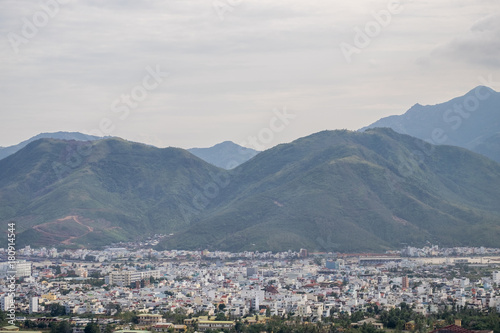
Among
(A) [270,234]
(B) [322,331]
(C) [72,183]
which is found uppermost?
(C) [72,183]

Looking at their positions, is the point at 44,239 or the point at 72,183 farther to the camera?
the point at 72,183

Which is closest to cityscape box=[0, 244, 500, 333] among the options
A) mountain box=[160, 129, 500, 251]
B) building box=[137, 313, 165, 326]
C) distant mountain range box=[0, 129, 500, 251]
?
building box=[137, 313, 165, 326]

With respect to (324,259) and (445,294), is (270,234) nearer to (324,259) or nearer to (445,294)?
(324,259)

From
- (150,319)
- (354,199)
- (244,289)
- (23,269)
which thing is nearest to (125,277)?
(244,289)

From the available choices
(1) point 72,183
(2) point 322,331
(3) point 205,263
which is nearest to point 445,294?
(2) point 322,331

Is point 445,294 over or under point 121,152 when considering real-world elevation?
under

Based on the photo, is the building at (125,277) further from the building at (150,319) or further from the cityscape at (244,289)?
the building at (150,319)

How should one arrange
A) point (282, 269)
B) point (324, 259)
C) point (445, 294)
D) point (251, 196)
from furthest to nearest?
point (251, 196), point (324, 259), point (282, 269), point (445, 294)
